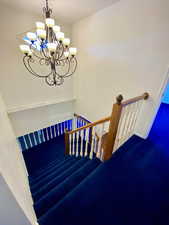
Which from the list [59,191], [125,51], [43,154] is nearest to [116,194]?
[59,191]

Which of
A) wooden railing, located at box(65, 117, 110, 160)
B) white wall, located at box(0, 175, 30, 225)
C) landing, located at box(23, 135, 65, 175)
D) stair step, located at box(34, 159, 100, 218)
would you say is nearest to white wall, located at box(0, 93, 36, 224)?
white wall, located at box(0, 175, 30, 225)

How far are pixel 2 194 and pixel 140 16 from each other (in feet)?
9.12

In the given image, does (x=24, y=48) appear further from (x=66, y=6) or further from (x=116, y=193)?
(x=116, y=193)

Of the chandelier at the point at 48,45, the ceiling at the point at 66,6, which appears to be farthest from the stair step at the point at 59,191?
the ceiling at the point at 66,6

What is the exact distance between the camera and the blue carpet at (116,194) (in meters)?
1.06

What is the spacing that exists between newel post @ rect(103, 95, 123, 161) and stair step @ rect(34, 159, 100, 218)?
1.05 feet

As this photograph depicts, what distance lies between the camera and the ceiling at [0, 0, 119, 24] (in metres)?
1.96

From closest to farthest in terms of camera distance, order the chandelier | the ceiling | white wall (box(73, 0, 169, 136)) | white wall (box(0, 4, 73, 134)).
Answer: the chandelier < white wall (box(73, 0, 169, 136)) < the ceiling < white wall (box(0, 4, 73, 134))

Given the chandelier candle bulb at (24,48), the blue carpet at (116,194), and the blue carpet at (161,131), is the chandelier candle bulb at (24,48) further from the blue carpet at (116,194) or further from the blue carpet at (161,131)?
the blue carpet at (161,131)

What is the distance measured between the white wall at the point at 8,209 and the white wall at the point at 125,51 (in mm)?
2233

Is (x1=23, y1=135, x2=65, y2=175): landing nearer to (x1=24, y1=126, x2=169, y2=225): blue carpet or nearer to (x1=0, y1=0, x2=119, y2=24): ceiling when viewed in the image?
(x1=24, y1=126, x2=169, y2=225): blue carpet

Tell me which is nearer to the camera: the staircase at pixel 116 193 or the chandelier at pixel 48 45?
the staircase at pixel 116 193

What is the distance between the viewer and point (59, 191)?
1354mm

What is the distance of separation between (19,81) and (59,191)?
285 cm
